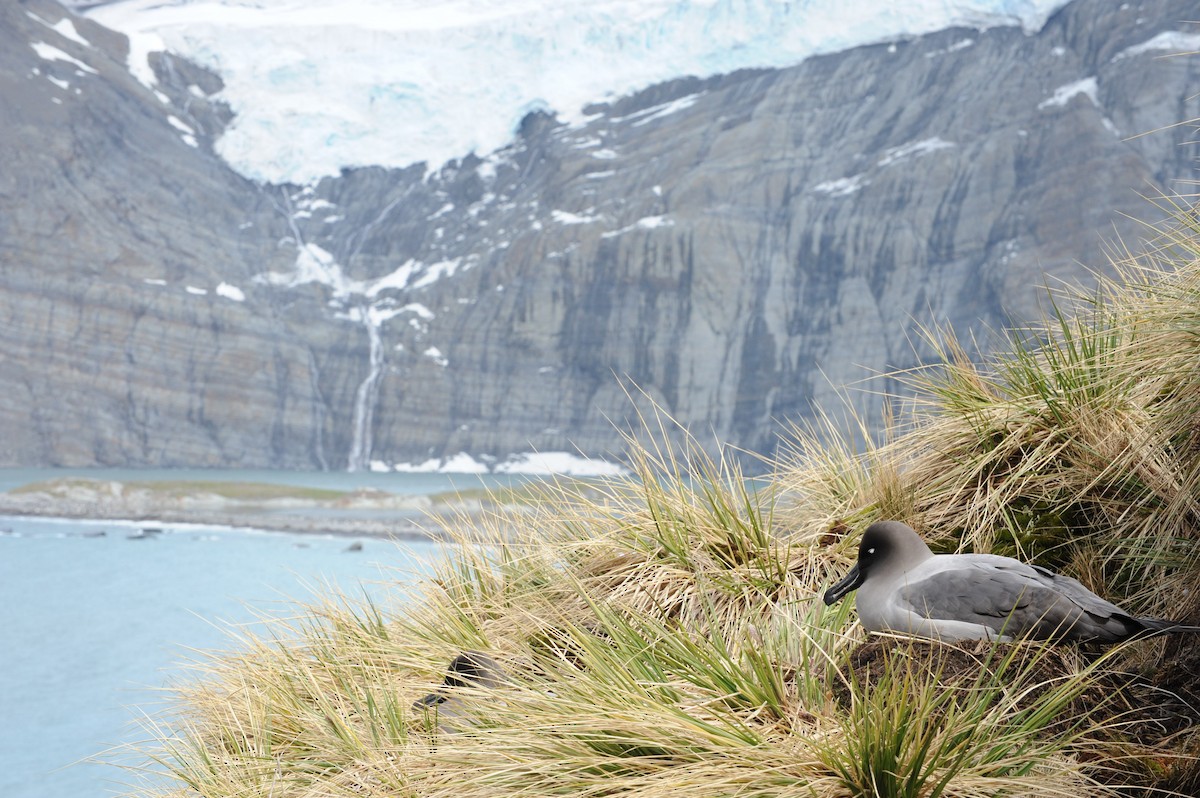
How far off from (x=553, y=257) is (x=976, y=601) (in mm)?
71197

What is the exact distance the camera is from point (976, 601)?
8.42 feet

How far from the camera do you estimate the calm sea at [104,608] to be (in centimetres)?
1340

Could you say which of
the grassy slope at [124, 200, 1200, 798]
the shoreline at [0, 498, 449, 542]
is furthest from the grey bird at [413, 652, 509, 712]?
the shoreline at [0, 498, 449, 542]

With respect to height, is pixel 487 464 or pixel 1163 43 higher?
pixel 1163 43

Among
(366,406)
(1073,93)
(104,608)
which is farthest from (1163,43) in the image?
(104,608)

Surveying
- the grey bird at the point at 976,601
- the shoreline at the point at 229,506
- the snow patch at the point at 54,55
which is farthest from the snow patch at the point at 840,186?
the grey bird at the point at 976,601

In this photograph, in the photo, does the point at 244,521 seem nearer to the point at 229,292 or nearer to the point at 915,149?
the point at 229,292

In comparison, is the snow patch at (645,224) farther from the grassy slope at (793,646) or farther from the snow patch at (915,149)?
the grassy slope at (793,646)

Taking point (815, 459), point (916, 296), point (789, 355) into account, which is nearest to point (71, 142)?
point (789, 355)

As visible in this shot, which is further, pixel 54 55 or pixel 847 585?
pixel 54 55

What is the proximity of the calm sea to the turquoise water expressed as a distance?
4 cm

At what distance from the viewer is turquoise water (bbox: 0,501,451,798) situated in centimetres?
1349

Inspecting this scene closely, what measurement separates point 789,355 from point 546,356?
1767 cm

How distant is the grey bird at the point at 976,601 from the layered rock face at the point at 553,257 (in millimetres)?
60454
